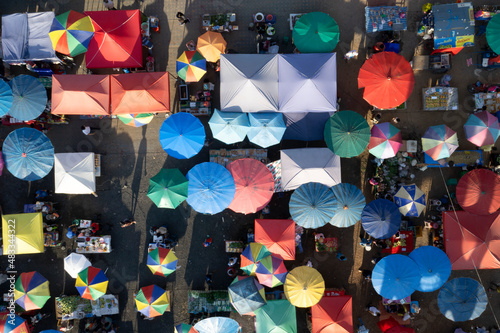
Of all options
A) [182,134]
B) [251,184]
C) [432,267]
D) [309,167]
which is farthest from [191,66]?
[432,267]

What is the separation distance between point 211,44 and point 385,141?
767 centimetres

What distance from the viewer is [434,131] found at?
38.4 feet

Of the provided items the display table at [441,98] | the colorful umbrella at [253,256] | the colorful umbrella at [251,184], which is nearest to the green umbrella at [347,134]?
the colorful umbrella at [251,184]

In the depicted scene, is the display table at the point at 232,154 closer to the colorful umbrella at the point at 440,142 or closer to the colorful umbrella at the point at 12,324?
the colorful umbrella at the point at 440,142

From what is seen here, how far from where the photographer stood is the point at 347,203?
11.2 metres

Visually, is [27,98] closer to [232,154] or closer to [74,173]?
[74,173]

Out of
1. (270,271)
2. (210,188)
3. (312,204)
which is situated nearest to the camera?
(210,188)

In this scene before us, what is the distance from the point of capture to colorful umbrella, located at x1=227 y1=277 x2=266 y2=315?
11.2 m

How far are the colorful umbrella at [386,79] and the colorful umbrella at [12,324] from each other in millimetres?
16000

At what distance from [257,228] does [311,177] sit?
9.32 feet

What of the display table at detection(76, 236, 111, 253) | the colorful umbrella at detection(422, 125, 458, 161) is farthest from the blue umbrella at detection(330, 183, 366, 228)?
the display table at detection(76, 236, 111, 253)

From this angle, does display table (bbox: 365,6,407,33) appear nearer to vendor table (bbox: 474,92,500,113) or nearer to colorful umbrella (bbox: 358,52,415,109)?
colorful umbrella (bbox: 358,52,415,109)

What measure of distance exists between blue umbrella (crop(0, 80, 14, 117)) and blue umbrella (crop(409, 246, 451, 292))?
54.3 feet

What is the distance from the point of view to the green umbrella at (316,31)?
11.4m
